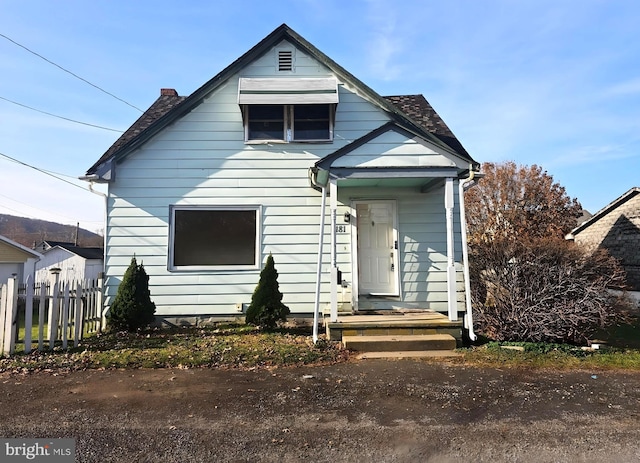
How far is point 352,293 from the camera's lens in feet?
27.3

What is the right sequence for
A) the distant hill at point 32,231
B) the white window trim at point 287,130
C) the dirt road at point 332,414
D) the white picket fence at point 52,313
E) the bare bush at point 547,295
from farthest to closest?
1. the distant hill at point 32,231
2. the white window trim at point 287,130
3. the bare bush at point 547,295
4. the white picket fence at point 52,313
5. the dirt road at point 332,414

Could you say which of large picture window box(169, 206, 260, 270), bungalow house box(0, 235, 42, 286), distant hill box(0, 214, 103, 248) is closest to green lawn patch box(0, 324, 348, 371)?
large picture window box(169, 206, 260, 270)

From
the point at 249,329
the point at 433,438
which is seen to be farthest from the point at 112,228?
the point at 433,438

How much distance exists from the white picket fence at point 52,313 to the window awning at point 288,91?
16.5 feet

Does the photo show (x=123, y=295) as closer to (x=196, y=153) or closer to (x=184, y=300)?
(x=184, y=300)

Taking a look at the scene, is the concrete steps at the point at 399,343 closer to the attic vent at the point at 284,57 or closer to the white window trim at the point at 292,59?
the white window trim at the point at 292,59

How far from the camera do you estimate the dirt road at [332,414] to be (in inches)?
127

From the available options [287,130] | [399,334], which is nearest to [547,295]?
[399,334]

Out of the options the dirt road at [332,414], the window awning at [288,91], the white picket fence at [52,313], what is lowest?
the dirt road at [332,414]

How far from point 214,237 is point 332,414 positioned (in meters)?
5.68

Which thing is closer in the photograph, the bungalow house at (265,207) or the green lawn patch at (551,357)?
the green lawn patch at (551,357)

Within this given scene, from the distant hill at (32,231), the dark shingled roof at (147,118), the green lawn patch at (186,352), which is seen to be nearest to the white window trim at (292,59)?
the dark shingled roof at (147,118)

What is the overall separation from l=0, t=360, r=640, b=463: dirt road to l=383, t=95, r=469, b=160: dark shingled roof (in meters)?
5.47

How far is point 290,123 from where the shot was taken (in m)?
8.99
